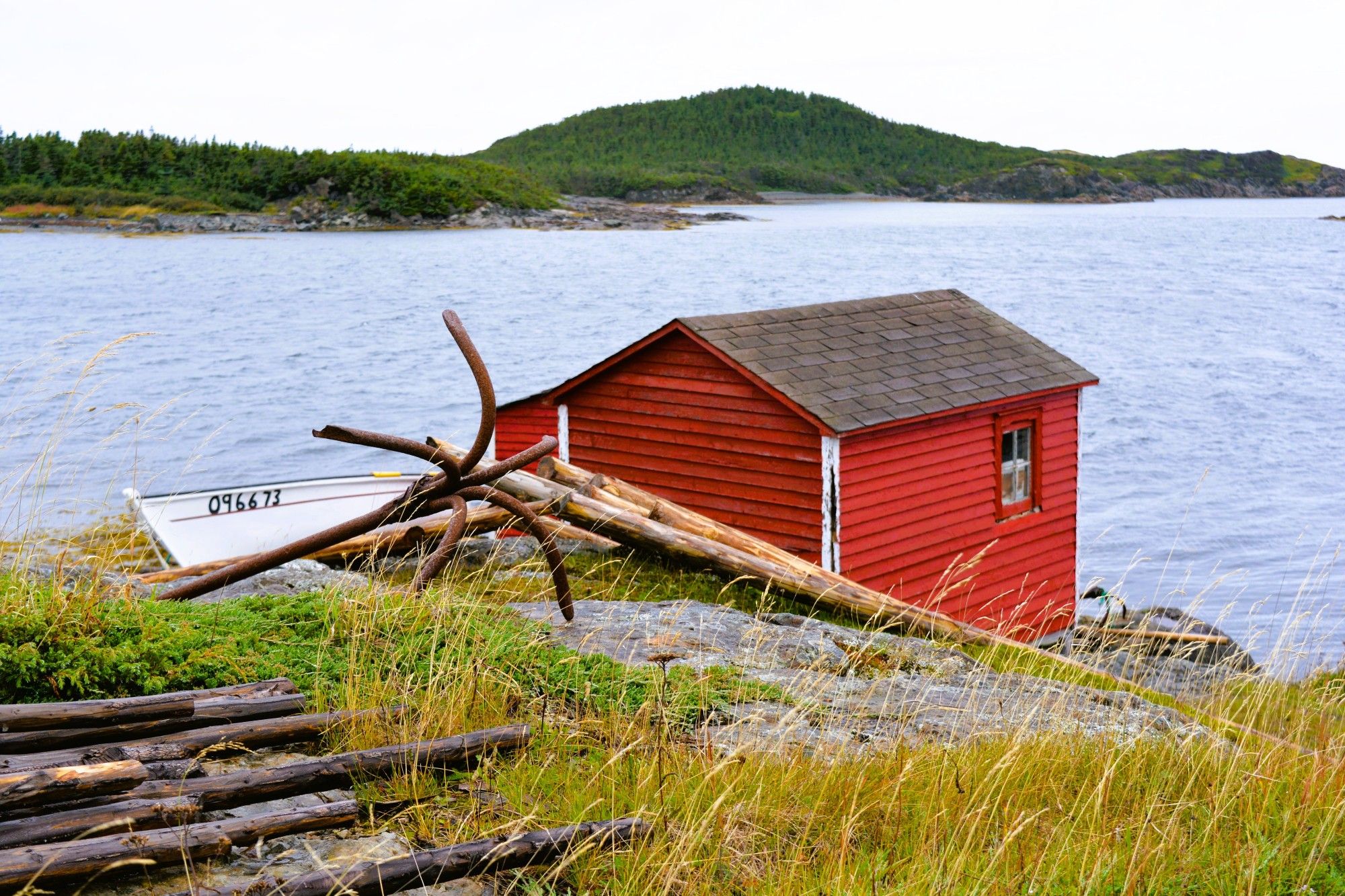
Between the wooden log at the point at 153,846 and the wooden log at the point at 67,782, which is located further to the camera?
the wooden log at the point at 67,782

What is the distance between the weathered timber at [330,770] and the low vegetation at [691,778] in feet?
0.26

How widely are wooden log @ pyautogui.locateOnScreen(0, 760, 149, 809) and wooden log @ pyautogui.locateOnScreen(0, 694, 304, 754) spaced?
0.32 meters

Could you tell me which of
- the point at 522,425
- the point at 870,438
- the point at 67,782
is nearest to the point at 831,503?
the point at 870,438

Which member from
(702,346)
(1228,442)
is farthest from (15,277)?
(702,346)

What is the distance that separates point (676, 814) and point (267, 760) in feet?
4.77

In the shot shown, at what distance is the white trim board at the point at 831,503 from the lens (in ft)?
42.8

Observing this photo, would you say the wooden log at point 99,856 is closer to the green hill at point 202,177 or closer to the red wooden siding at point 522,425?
the red wooden siding at point 522,425

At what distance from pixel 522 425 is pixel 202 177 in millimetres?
107104

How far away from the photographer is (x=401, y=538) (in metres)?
10.4

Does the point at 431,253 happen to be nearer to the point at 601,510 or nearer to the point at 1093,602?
the point at 1093,602

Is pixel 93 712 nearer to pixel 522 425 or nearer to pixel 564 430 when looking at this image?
pixel 564 430

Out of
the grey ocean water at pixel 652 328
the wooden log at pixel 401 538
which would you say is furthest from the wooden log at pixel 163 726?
the wooden log at pixel 401 538

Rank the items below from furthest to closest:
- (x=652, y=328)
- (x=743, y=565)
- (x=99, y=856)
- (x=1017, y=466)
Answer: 1. (x=652, y=328)
2. (x=1017, y=466)
3. (x=743, y=565)
4. (x=99, y=856)

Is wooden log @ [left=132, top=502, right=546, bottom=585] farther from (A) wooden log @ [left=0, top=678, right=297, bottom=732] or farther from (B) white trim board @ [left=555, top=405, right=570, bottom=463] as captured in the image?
(A) wooden log @ [left=0, top=678, right=297, bottom=732]
